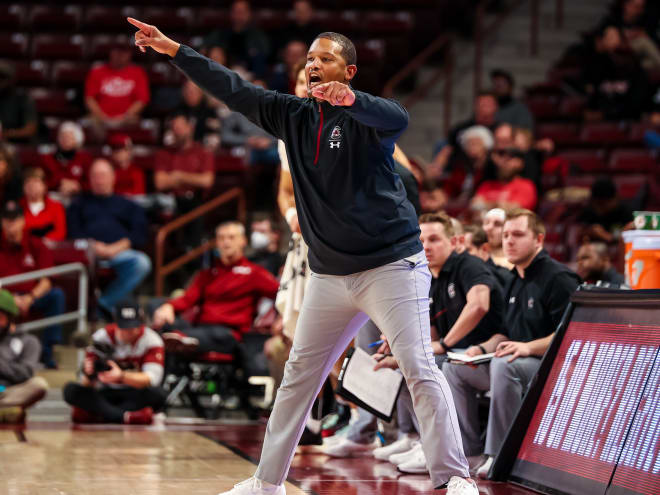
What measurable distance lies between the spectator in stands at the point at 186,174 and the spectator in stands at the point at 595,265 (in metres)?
4.73

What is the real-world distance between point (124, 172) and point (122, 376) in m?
3.39

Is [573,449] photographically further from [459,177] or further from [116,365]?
[459,177]

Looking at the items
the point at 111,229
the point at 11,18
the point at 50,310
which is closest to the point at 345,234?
the point at 50,310

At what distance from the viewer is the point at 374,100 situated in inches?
155

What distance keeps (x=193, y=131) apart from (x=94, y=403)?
4.53m

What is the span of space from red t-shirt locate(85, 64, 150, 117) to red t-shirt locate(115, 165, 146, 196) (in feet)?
6.54

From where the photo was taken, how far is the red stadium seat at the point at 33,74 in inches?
542

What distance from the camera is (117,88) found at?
12.8 metres

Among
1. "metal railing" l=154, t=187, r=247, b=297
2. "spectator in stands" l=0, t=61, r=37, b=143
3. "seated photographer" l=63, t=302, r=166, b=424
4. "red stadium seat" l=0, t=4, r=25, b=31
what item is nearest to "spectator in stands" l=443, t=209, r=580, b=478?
"seated photographer" l=63, t=302, r=166, b=424

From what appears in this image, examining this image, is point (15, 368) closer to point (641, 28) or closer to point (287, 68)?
point (287, 68)

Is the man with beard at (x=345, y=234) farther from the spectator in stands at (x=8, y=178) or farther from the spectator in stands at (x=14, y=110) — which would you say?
the spectator in stands at (x=14, y=110)

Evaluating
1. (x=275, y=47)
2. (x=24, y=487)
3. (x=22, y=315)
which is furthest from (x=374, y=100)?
(x=275, y=47)

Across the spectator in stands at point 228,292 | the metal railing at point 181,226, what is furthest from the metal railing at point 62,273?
the spectator in stands at point 228,292

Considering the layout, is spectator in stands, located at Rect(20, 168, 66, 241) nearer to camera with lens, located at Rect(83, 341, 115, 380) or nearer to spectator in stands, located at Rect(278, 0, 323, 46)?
camera with lens, located at Rect(83, 341, 115, 380)
